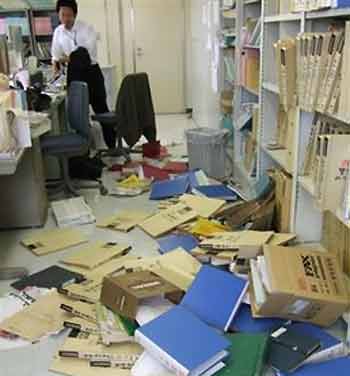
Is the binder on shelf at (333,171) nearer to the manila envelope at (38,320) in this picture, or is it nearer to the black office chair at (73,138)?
the manila envelope at (38,320)

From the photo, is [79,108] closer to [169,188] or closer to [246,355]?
[169,188]

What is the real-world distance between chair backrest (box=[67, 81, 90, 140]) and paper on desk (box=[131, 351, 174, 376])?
7.84 feet

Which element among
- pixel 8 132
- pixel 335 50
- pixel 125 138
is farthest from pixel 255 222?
pixel 125 138

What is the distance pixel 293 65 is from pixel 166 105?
19.4 ft

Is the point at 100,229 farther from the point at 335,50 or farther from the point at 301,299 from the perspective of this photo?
the point at 335,50

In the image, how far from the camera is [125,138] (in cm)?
482

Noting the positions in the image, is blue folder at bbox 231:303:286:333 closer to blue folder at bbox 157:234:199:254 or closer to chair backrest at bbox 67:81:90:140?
blue folder at bbox 157:234:199:254

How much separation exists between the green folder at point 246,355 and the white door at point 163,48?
21.8ft

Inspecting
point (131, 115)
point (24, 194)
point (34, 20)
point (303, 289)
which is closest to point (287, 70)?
point (303, 289)

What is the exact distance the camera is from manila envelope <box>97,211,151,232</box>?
11.0ft

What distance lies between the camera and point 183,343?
5.98 feet

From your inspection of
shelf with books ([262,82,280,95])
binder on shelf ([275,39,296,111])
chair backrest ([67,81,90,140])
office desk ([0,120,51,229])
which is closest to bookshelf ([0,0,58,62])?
chair backrest ([67,81,90,140])

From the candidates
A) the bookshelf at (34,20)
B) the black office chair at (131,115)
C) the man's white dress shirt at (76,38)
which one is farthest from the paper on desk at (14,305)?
the bookshelf at (34,20)

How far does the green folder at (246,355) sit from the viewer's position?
70.9 inches
